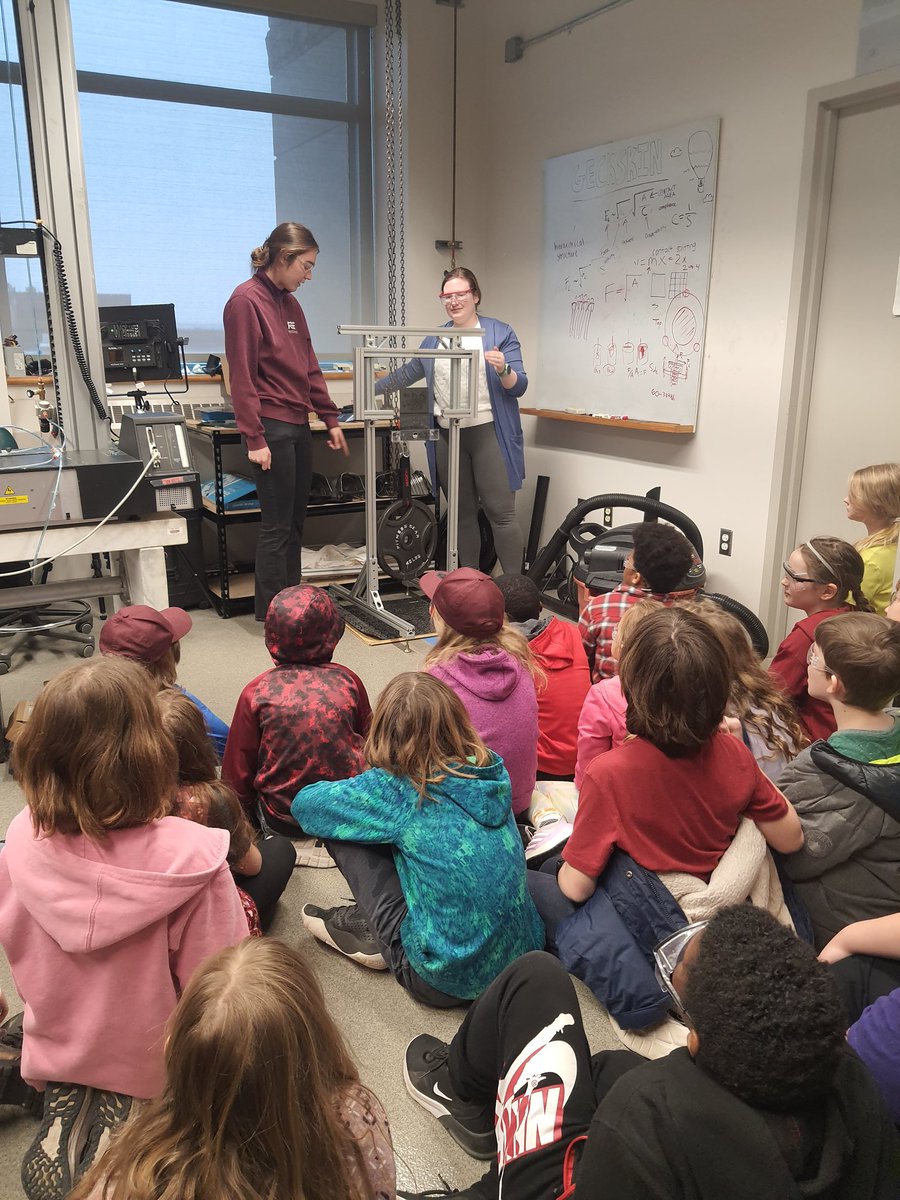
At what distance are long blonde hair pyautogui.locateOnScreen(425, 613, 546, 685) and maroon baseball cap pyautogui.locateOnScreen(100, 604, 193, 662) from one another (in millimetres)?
641

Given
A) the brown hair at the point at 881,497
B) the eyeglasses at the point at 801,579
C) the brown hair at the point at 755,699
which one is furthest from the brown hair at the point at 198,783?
the brown hair at the point at 881,497

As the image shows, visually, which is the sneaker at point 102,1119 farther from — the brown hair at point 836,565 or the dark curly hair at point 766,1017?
the brown hair at point 836,565

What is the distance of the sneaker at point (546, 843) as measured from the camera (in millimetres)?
2047

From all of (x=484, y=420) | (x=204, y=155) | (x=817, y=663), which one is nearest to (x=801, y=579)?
(x=817, y=663)

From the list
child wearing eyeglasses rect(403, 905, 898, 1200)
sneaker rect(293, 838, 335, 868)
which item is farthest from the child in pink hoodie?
sneaker rect(293, 838, 335, 868)

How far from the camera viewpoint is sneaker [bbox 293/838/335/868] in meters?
2.32

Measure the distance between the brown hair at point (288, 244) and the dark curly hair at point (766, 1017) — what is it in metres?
3.52

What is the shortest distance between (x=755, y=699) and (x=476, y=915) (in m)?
0.80

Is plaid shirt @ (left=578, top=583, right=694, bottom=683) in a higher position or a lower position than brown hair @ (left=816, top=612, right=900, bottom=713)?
lower

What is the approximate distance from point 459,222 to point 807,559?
3837 millimetres

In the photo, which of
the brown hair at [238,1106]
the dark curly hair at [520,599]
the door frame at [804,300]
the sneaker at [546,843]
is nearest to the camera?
the brown hair at [238,1106]

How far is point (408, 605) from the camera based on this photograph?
463 cm

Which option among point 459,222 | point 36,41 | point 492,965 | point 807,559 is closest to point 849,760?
point 492,965

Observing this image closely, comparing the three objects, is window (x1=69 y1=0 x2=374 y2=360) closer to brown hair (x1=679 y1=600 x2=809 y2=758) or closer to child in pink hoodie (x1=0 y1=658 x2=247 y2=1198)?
brown hair (x1=679 y1=600 x2=809 y2=758)
